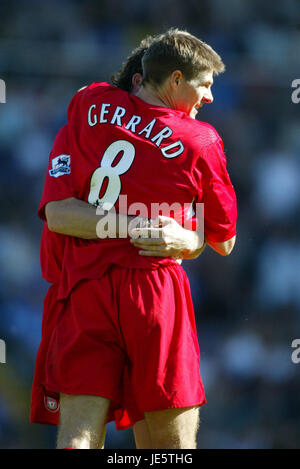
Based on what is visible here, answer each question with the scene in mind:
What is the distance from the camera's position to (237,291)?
4.61 meters

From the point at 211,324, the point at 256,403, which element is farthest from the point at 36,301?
the point at 256,403

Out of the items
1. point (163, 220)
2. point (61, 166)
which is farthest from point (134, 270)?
point (61, 166)

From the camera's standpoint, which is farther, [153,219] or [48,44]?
[48,44]

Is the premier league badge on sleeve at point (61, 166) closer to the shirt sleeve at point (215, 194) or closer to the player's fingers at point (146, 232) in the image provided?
the player's fingers at point (146, 232)

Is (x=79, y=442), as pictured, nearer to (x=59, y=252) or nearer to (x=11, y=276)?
(x=59, y=252)

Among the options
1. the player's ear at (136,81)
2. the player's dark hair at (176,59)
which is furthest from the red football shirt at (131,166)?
the player's ear at (136,81)

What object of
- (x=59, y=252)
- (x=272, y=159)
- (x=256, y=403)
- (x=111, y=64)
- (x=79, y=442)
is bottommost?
(x=256, y=403)

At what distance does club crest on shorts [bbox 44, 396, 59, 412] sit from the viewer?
2498mm

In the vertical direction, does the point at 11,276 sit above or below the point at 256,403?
above

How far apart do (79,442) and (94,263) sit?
57cm

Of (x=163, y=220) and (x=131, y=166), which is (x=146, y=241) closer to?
(x=163, y=220)

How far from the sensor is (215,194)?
8.29 ft

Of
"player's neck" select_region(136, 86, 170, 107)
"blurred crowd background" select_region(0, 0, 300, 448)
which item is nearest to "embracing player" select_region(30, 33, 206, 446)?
"player's neck" select_region(136, 86, 170, 107)

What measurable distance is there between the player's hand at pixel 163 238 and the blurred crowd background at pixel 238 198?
2118 mm
